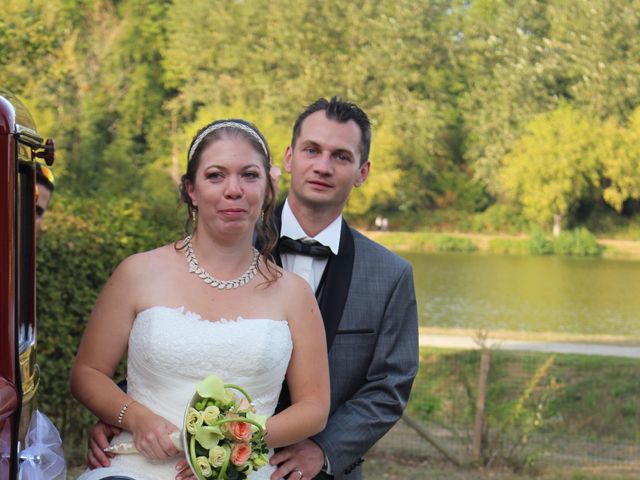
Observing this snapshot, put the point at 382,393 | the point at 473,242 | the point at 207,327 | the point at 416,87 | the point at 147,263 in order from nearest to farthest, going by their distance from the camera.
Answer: the point at 207,327
the point at 147,263
the point at 382,393
the point at 473,242
the point at 416,87

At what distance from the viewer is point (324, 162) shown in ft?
12.8

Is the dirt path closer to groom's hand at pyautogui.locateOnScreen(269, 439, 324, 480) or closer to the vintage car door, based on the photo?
groom's hand at pyautogui.locateOnScreen(269, 439, 324, 480)

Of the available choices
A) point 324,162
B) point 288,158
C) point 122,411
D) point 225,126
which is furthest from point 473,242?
point 122,411

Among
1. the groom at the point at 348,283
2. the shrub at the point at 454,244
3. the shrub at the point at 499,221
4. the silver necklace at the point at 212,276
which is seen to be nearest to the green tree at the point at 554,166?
the shrub at the point at 499,221

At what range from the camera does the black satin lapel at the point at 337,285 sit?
12.9 ft

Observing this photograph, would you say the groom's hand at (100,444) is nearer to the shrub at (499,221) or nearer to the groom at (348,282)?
the groom at (348,282)

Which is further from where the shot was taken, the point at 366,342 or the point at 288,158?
the point at 288,158

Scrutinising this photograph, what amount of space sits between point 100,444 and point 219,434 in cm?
51

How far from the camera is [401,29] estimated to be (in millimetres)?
61250

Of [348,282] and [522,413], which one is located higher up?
[348,282]

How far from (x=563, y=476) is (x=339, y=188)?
278 inches

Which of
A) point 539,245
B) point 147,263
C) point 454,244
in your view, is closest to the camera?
point 147,263

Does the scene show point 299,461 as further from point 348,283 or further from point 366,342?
point 348,283

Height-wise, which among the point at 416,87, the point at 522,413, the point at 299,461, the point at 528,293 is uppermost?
the point at 416,87
